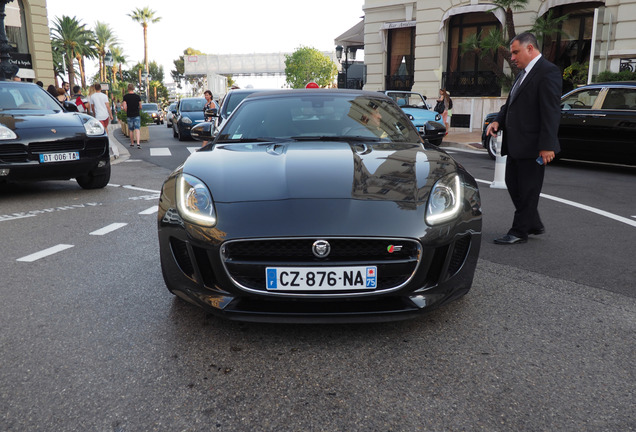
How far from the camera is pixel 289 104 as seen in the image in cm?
436

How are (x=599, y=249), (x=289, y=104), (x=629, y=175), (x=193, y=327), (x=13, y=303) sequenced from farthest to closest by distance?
1. (x=629, y=175)
2. (x=599, y=249)
3. (x=289, y=104)
4. (x=13, y=303)
5. (x=193, y=327)

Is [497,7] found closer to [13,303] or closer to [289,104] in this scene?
[289,104]

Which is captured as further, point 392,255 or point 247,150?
point 247,150

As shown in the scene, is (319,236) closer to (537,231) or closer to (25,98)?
(537,231)

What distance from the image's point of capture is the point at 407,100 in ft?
58.0

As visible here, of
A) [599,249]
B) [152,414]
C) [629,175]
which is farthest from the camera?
[629,175]

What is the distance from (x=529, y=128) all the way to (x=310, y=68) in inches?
2336

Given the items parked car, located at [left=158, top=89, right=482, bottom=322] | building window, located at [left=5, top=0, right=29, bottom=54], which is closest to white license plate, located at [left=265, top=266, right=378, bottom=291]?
parked car, located at [left=158, top=89, right=482, bottom=322]

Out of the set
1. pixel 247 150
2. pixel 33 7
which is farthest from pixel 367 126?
pixel 33 7

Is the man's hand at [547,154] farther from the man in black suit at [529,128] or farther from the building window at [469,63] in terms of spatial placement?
the building window at [469,63]

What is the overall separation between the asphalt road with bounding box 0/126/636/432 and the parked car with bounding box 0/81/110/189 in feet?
9.59

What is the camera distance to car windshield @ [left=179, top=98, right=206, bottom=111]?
2138 cm

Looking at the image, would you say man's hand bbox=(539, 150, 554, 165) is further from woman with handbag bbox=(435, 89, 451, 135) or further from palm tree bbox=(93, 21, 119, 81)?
palm tree bbox=(93, 21, 119, 81)

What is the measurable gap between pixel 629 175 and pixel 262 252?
8871 millimetres
